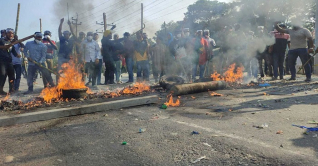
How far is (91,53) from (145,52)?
2.24 metres

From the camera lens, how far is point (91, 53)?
32.0 ft

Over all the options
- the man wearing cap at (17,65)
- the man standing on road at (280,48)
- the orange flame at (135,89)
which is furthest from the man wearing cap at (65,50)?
the man standing on road at (280,48)

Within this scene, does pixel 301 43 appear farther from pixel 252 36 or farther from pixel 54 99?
pixel 54 99

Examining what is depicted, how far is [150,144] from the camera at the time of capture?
322 centimetres

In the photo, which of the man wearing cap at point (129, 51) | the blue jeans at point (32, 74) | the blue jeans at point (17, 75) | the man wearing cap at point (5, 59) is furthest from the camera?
the man wearing cap at point (129, 51)

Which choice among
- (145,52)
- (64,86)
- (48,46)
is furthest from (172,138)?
(145,52)

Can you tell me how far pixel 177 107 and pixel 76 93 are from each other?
2636mm

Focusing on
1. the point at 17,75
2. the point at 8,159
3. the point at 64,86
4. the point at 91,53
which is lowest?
the point at 8,159

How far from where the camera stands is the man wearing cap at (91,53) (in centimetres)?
973

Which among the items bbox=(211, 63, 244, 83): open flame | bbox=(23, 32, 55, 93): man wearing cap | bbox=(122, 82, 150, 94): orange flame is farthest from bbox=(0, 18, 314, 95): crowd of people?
bbox=(122, 82, 150, 94): orange flame

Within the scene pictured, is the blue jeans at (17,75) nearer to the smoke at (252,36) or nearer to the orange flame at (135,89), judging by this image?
the orange flame at (135,89)

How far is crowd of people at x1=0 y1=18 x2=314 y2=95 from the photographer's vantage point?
855cm

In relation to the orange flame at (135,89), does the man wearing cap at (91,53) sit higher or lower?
higher

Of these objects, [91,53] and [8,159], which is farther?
[91,53]
